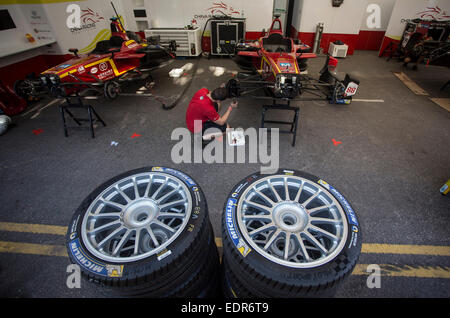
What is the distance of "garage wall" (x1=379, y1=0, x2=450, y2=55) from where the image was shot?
8.12 metres

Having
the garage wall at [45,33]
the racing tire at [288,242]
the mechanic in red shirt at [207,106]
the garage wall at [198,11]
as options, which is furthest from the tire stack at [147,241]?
the garage wall at [198,11]

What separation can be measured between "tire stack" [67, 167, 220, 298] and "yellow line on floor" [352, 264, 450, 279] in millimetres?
1641

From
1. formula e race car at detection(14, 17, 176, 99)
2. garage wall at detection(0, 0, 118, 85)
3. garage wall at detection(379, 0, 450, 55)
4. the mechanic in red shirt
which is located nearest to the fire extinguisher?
garage wall at detection(379, 0, 450, 55)

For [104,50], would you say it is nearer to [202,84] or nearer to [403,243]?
[202,84]

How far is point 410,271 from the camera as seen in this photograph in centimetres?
228

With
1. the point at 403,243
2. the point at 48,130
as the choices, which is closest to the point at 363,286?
the point at 403,243

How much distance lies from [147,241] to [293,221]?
0.98m

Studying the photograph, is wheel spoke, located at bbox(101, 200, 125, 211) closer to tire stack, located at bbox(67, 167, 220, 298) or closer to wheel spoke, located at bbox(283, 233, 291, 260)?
tire stack, located at bbox(67, 167, 220, 298)

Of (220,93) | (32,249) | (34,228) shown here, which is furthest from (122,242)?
(220,93)

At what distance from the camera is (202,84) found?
668 cm

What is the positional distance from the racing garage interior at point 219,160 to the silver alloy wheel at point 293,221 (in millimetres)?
14

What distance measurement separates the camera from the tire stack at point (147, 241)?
1152 millimetres

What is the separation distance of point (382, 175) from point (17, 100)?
8.02m

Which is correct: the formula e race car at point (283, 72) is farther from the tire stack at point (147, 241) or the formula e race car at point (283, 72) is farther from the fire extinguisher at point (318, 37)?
the fire extinguisher at point (318, 37)
